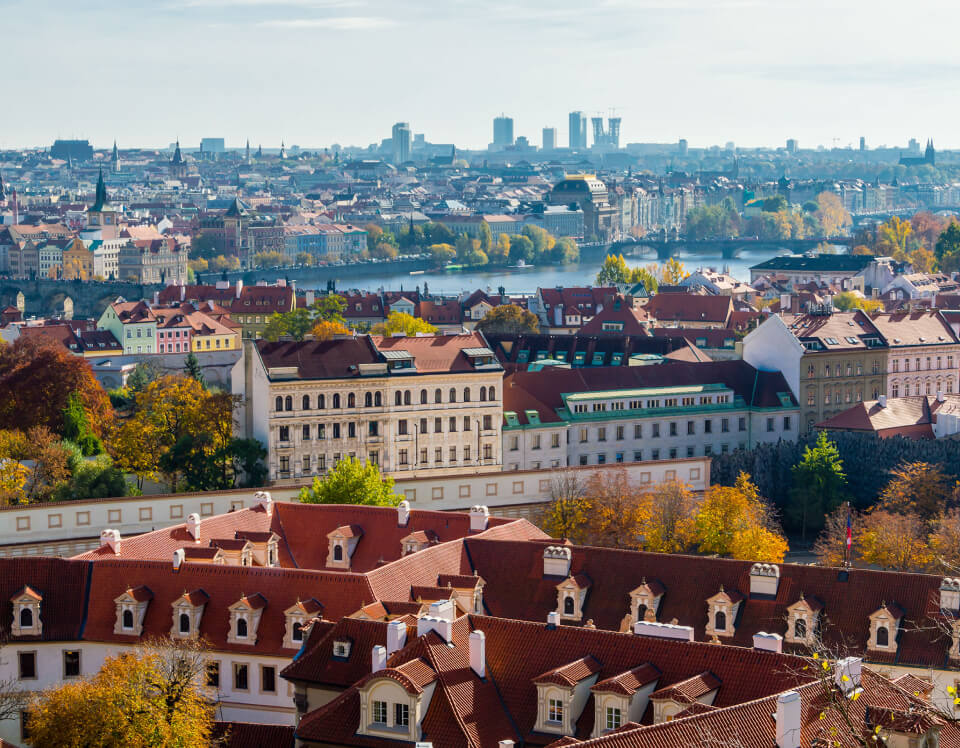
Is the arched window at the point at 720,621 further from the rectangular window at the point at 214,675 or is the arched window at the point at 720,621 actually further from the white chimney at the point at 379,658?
the rectangular window at the point at 214,675

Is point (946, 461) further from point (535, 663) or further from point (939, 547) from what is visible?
point (535, 663)

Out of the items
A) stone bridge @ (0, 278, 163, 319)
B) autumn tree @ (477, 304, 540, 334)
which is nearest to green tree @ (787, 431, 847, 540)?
autumn tree @ (477, 304, 540, 334)

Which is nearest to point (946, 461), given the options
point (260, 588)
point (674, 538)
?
point (674, 538)

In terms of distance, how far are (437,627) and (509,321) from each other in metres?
74.8

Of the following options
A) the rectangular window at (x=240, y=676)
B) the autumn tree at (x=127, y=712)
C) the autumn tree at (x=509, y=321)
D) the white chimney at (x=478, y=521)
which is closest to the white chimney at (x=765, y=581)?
the white chimney at (x=478, y=521)

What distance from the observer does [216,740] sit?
2780 cm

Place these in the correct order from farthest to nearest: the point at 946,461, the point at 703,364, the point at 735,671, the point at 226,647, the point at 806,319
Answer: the point at 806,319 < the point at 703,364 < the point at 946,461 < the point at 226,647 < the point at 735,671

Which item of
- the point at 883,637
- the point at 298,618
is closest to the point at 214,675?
the point at 298,618

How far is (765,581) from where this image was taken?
34.2 m

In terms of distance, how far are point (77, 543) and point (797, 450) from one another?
85.2ft

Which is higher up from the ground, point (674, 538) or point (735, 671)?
point (735, 671)

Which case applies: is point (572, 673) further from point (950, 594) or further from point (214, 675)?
point (214, 675)

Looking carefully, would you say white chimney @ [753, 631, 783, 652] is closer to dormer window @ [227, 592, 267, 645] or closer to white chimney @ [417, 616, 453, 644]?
white chimney @ [417, 616, 453, 644]

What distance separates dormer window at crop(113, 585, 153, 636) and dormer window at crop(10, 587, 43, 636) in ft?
4.51
